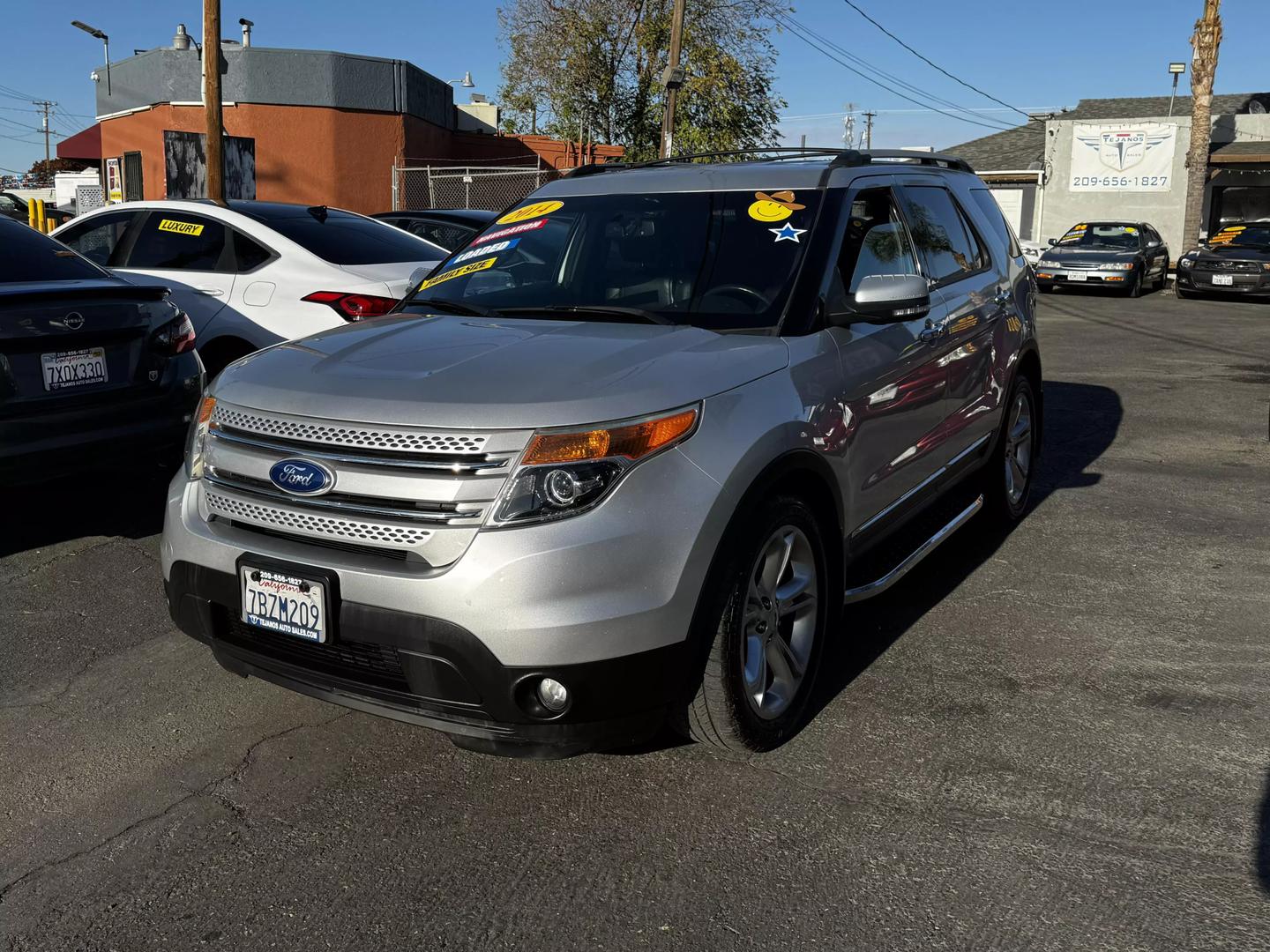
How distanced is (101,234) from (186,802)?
625cm

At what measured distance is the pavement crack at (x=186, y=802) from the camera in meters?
2.96

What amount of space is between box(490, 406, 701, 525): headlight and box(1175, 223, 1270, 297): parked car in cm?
2273

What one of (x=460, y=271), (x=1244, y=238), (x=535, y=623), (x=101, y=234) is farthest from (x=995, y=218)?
(x=1244, y=238)

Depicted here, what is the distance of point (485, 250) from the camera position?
478cm

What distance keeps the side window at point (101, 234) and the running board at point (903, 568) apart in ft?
19.9

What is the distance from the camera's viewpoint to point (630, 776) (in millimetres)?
3490

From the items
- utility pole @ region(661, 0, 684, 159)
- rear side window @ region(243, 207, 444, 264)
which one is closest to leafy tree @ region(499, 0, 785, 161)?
utility pole @ region(661, 0, 684, 159)

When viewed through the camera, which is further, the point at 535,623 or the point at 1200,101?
the point at 1200,101

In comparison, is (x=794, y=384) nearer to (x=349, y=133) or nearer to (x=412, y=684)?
(x=412, y=684)

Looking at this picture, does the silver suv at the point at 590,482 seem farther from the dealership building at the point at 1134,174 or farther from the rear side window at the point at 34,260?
the dealership building at the point at 1134,174

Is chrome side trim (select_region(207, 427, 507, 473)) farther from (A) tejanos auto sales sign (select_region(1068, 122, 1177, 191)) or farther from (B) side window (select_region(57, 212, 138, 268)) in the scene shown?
(A) tejanos auto sales sign (select_region(1068, 122, 1177, 191))

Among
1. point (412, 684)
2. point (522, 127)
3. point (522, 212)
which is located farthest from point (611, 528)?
point (522, 127)

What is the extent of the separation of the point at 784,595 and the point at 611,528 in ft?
2.95

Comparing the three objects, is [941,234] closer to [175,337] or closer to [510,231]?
[510,231]
